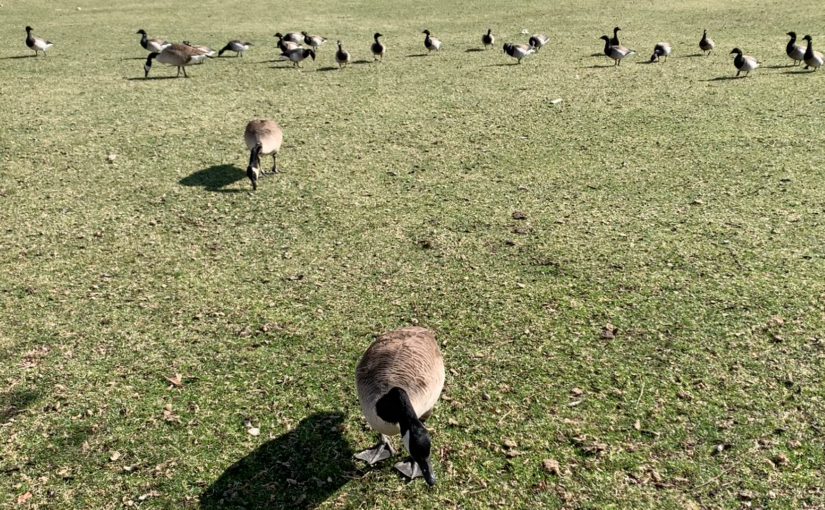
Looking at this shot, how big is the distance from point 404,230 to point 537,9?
65.0ft

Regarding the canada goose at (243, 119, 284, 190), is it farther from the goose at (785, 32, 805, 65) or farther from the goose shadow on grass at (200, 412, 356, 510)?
the goose at (785, 32, 805, 65)

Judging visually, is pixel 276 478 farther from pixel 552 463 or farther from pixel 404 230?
pixel 404 230

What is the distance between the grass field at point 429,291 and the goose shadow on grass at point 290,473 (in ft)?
0.06

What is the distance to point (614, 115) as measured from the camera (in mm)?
11789

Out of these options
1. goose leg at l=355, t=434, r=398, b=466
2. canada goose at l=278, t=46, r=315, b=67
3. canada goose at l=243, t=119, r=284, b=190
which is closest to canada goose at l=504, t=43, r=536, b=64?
canada goose at l=278, t=46, r=315, b=67

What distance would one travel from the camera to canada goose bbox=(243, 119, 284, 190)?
8.98 meters

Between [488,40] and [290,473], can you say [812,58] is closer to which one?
[488,40]

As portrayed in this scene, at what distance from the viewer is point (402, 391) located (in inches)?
158

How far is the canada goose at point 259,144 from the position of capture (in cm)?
898

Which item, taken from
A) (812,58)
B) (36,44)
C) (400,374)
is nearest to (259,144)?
(400,374)

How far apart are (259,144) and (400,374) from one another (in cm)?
596

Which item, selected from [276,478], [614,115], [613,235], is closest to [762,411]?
[613,235]

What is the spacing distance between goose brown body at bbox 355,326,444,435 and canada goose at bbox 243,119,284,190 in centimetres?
507

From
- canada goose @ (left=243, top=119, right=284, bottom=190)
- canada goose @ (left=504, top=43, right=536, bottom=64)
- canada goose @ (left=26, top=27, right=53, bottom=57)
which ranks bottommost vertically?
canada goose @ (left=243, top=119, right=284, bottom=190)
